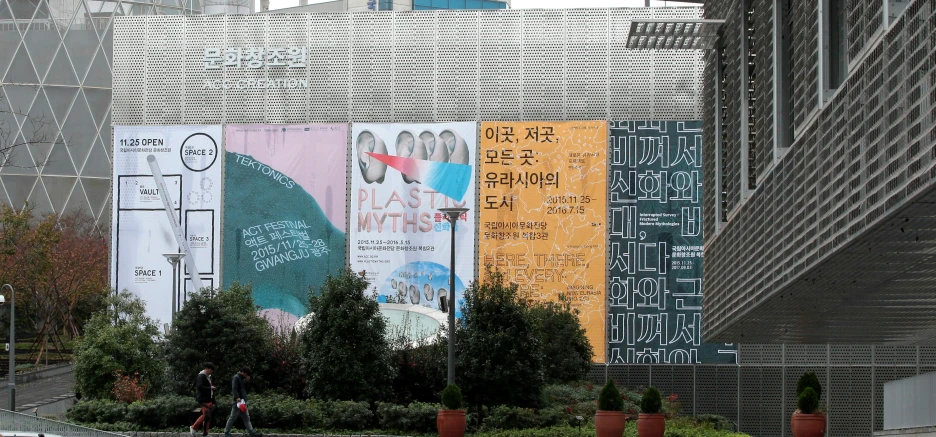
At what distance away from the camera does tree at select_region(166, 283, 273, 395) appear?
94.9ft

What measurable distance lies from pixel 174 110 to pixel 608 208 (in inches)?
623

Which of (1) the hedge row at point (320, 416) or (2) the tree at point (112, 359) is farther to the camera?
(2) the tree at point (112, 359)

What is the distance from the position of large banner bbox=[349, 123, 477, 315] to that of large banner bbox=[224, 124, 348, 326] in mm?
733

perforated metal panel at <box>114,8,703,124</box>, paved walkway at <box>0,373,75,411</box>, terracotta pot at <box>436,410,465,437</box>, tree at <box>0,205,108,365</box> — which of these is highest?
perforated metal panel at <box>114,8,703,124</box>

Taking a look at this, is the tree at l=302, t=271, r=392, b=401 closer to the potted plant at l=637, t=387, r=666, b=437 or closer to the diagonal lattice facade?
the potted plant at l=637, t=387, r=666, b=437

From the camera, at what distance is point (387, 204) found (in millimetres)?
47938

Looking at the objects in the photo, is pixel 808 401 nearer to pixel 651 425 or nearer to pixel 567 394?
pixel 651 425

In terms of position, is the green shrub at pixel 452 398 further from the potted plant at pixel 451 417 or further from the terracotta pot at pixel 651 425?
the terracotta pot at pixel 651 425

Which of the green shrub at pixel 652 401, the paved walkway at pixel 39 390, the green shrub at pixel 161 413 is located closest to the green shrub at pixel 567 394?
the green shrub at pixel 161 413

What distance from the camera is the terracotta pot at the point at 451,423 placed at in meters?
22.9

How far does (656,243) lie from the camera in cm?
4653

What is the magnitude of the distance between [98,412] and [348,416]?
16.4 ft

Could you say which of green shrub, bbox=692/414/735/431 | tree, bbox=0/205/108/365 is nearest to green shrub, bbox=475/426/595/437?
green shrub, bbox=692/414/735/431

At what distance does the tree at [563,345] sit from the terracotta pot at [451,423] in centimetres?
1338
